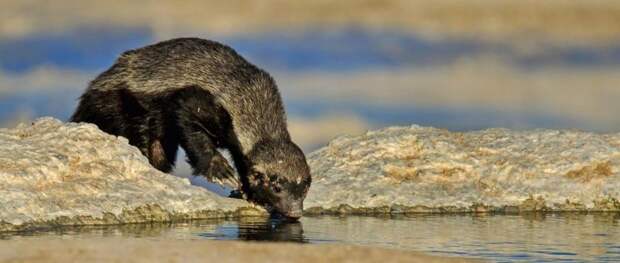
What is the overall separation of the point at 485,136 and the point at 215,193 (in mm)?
4942

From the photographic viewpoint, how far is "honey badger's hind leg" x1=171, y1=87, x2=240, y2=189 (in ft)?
53.6

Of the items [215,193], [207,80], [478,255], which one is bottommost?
[478,255]

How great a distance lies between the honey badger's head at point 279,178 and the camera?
14992mm

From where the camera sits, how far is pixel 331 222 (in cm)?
1481

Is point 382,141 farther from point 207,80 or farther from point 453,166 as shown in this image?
point 207,80

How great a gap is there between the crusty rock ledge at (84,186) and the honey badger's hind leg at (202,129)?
3.37 ft

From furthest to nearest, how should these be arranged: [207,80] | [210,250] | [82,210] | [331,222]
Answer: [207,80] < [331,222] < [82,210] < [210,250]

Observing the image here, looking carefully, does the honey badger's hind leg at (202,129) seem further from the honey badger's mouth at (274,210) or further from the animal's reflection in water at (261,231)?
the animal's reflection in water at (261,231)

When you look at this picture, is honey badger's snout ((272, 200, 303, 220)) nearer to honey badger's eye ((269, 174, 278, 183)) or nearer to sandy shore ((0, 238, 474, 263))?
honey badger's eye ((269, 174, 278, 183))

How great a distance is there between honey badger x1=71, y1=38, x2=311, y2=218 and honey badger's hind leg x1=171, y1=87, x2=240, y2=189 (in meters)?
0.01

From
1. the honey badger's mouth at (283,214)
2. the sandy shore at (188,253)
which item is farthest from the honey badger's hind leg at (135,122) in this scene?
the sandy shore at (188,253)

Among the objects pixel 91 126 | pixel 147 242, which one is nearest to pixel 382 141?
pixel 91 126

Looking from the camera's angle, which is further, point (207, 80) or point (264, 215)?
point (207, 80)

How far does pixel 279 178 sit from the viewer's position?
1509cm
